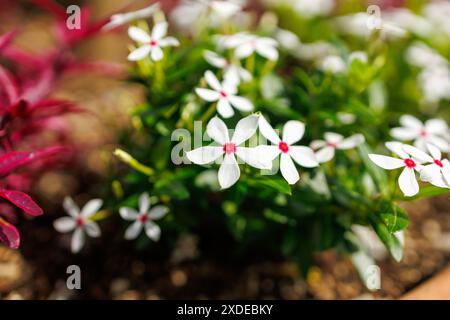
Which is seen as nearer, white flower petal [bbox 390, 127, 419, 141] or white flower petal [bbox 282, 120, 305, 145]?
white flower petal [bbox 282, 120, 305, 145]

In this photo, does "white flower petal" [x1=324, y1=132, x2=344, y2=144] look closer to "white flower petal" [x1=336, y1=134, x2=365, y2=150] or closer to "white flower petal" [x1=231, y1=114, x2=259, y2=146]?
"white flower petal" [x1=336, y1=134, x2=365, y2=150]

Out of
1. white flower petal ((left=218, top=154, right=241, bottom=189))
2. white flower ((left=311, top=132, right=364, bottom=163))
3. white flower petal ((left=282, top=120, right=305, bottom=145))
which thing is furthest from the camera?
white flower ((left=311, top=132, right=364, bottom=163))

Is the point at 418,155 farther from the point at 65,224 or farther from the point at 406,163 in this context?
the point at 65,224

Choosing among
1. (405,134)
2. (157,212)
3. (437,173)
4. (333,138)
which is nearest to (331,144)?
(333,138)

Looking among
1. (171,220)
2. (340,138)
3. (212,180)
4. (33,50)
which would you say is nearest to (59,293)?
(171,220)

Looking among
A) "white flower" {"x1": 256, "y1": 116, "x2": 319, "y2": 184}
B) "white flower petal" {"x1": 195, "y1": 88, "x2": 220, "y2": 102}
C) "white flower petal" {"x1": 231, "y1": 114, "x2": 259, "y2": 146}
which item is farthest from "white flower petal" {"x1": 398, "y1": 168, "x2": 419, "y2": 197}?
"white flower petal" {"x1": 195, "y1": 88, "x2": 220, "y2": 102}

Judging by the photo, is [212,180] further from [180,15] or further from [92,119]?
[92,119]

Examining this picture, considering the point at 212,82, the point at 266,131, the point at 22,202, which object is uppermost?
the point at 212,82
